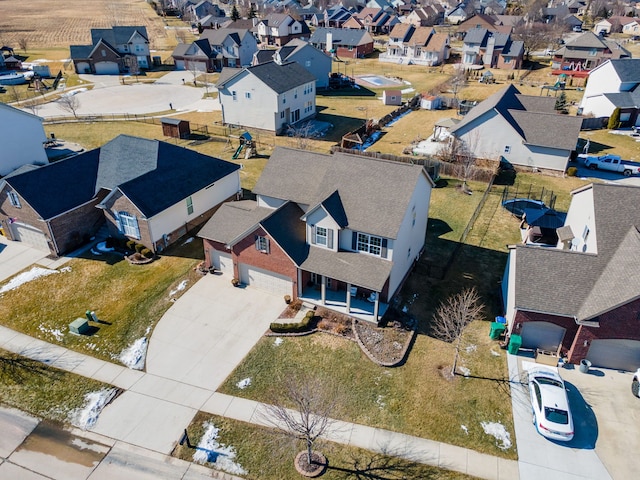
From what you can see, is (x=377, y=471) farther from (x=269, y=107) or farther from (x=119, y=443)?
(x=269, y=107)

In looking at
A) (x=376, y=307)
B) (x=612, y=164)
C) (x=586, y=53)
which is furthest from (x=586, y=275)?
(x=586, y=53)

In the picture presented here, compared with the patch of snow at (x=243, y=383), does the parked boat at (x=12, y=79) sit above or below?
above

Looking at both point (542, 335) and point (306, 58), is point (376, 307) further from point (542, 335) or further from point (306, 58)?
point (306, 58)

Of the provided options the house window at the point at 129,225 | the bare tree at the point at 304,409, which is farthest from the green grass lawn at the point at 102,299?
the bare tree at the point at 304,409

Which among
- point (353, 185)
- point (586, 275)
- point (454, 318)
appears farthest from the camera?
point (353, 185)

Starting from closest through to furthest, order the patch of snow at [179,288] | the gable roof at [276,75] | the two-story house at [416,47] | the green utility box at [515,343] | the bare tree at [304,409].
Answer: the bare tree at [304,409], the green utility box at [515,343], the patch of snow at [179,288], the gable roof at [276,75], the two-story house at [416,47]

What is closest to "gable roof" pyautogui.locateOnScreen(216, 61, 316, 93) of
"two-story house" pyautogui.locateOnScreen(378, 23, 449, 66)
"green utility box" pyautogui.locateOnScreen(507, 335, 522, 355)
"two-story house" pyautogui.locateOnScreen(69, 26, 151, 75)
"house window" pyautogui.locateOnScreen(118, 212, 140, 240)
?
"house window" pyautogui.locateOnScreen(118, 212, 140, 240)

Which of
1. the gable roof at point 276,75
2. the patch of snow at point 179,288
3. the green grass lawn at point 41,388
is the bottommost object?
the green grass lawn at point 41,388

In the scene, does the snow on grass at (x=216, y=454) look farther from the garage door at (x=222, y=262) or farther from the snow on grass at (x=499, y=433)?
the garage door at (x=222, y=262)
